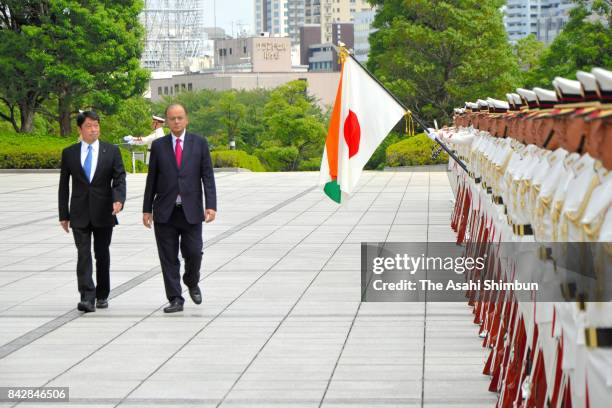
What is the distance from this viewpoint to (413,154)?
39.4 m

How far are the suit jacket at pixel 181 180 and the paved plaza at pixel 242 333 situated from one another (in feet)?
3.12

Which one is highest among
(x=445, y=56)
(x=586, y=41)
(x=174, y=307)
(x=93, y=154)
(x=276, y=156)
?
(x=93, y=154)

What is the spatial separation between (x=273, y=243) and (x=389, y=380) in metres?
8.74

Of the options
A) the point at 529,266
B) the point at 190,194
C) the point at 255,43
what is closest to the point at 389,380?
the point at 529,266

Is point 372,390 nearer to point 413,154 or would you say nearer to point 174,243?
point 174,243

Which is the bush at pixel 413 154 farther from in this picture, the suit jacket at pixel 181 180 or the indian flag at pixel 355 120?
the suit jacket at pixel 181 180

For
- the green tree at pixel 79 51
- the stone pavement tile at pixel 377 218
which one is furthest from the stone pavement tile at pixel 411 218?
the green tree at pixel 79 51

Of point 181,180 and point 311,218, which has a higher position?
point 181,180

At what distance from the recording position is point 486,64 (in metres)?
49.4

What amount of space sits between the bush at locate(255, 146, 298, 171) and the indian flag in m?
58.7

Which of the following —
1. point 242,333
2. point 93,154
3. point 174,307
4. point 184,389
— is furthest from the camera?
point 93,154

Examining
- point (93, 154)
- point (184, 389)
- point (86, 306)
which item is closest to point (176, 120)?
point (93, 154)

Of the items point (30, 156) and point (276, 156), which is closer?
point (30, 156)

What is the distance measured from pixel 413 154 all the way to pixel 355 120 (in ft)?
92.2
